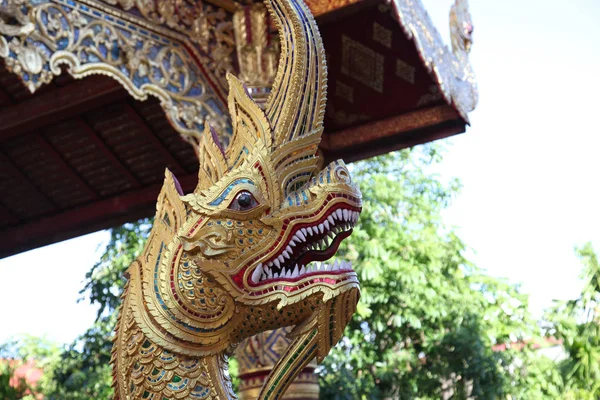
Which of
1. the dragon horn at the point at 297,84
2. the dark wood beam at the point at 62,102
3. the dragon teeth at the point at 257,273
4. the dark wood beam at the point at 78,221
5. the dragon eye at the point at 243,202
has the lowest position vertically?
the dragon teeth at the point at 257,273

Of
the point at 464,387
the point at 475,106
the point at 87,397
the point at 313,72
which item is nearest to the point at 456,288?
the point at 464,387

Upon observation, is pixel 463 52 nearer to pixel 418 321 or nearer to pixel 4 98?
pixel 4 98

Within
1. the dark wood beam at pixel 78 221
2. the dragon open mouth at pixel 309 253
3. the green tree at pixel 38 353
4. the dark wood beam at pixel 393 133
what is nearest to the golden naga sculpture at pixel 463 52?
the dark wood beam at pixel 393 133

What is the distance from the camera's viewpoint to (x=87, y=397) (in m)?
7.56

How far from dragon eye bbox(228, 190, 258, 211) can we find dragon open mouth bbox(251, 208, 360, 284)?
10 centimetres

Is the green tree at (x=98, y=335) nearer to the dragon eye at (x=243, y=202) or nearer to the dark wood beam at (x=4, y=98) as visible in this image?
the dark wood beam at (x=4, y=98)

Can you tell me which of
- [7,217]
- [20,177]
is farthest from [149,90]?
[7,217]

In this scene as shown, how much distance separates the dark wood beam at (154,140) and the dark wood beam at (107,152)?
0.25m

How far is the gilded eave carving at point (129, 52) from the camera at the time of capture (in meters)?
3.30

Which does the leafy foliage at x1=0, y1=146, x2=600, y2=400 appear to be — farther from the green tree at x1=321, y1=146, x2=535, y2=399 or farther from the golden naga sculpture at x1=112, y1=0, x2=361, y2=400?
the golden naga sculpture at x1=112, y1=0, x2=361, y2=400

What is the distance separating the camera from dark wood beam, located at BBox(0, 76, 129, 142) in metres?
4.36

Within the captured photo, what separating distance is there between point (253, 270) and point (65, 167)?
3.66 metres

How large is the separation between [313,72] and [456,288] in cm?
673

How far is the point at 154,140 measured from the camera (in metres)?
5.04
